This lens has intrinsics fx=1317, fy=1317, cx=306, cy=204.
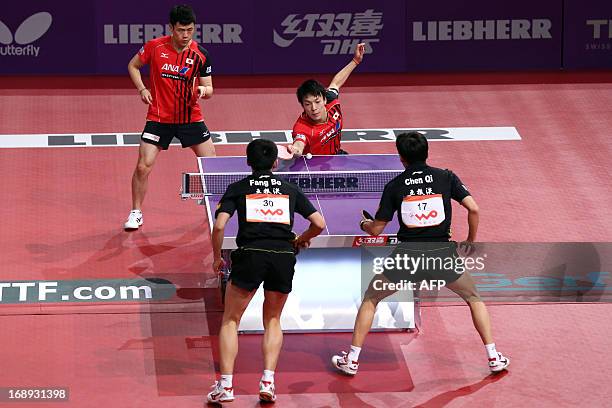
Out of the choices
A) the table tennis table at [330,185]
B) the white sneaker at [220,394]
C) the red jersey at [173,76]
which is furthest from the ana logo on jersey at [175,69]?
the white sneaker at [220,394]

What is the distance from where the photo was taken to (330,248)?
9742 mm

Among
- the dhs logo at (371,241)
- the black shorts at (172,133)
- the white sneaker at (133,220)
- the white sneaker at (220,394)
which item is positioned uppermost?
the black shorts at (172,133)

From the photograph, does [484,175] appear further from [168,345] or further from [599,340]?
[168,345]

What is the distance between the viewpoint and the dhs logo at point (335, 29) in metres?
16.2

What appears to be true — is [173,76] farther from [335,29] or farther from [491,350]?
[335,29]

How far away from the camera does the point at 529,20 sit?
646 inches

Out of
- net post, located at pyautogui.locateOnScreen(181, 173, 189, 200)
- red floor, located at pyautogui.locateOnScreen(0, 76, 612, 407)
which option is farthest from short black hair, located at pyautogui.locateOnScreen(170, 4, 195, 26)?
red floor, located at pyautogui.locateOnScreen(0, 76, 612, 407)

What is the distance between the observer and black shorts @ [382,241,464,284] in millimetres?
8703

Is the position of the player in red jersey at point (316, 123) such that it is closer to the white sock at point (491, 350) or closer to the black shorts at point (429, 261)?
the black shorts at point (429, 261)

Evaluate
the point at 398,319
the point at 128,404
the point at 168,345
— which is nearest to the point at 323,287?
the point at 398,319

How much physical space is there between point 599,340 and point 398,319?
1459 mm

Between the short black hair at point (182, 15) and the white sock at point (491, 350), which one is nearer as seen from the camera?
the white sock at point (491, 350)

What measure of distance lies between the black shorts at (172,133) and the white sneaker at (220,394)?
3.51 metres

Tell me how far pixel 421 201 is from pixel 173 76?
3503 millimetres
